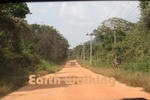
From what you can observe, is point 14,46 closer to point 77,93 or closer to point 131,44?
point 77,93

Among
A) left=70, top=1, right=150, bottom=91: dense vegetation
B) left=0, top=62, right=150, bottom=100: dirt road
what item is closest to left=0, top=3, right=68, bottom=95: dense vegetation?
left=0, top=62, right=150, bottom=100: dirt road

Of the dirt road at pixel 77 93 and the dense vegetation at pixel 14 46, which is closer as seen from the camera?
the dirt road at pixel 77 93

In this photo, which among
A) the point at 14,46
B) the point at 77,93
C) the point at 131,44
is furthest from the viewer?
the point at 131,44

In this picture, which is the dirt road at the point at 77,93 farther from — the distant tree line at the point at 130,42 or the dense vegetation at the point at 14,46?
the distant tree line at the point at 130,42

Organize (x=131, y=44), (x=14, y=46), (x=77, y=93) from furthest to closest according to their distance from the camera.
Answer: (x=131, y=44) < (x=14, y=46) < (x=77, y=93)

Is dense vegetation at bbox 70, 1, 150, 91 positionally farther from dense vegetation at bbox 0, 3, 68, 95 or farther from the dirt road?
dense vegetation at bbox 0, 3, 68, 95

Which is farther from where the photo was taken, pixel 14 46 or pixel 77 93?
pixel 14 46

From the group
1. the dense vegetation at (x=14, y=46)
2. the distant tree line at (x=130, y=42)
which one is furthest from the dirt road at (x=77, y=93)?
the distant tree line at (x=130, y=42)

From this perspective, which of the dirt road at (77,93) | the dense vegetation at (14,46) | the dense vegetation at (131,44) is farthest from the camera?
the dense vegetation at (131,44)

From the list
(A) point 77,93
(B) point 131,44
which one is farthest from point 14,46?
(B) point 131,44

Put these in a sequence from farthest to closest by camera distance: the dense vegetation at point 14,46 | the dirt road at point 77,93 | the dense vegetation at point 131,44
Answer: the dense vegetation at point 131,44
the dense vegetation at point 14,46
the dirt road at point 77,93

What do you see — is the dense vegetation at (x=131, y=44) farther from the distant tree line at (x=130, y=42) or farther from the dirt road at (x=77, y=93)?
the dirt road at (x=77, y=93)

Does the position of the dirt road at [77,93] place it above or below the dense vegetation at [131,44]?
below

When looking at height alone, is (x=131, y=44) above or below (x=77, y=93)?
above
